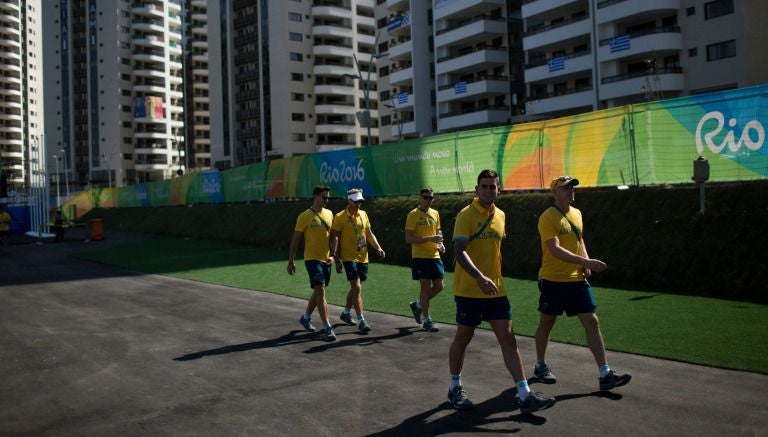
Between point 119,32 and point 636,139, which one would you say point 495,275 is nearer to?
point 636,139

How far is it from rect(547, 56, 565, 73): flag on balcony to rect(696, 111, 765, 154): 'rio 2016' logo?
39378mm

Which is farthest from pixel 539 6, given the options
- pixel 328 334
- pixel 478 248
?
pixel 478 248

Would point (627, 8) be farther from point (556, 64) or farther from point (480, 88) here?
point (480, 88)

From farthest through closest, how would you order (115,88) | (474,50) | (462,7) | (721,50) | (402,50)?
(115,88) < (402,50) < (474,50) < (462,7) < (721,50)

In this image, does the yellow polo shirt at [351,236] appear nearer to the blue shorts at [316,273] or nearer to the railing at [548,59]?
the blue shorts at [316,273]

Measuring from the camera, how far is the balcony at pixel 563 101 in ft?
158

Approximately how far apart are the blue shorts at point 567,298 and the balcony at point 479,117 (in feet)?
173

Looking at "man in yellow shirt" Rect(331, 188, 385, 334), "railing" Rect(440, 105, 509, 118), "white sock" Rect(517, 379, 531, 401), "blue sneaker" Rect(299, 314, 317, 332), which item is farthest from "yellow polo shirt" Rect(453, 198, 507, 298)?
"railing" Rect(440, 105, 509, 118)

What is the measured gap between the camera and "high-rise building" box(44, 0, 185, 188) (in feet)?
367

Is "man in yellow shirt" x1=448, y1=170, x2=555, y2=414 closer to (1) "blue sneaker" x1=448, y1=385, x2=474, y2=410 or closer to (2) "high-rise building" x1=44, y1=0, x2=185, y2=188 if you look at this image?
(1) "blue sneaker" x1=448, y1=385, x2=474, y2=410

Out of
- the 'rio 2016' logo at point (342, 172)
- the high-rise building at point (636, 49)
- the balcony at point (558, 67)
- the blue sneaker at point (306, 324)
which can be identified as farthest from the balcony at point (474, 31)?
the blue sneaker at point (306, 324)

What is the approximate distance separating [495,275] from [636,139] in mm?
9341

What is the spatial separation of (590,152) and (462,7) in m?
48.2

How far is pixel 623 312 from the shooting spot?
10.4 meters
